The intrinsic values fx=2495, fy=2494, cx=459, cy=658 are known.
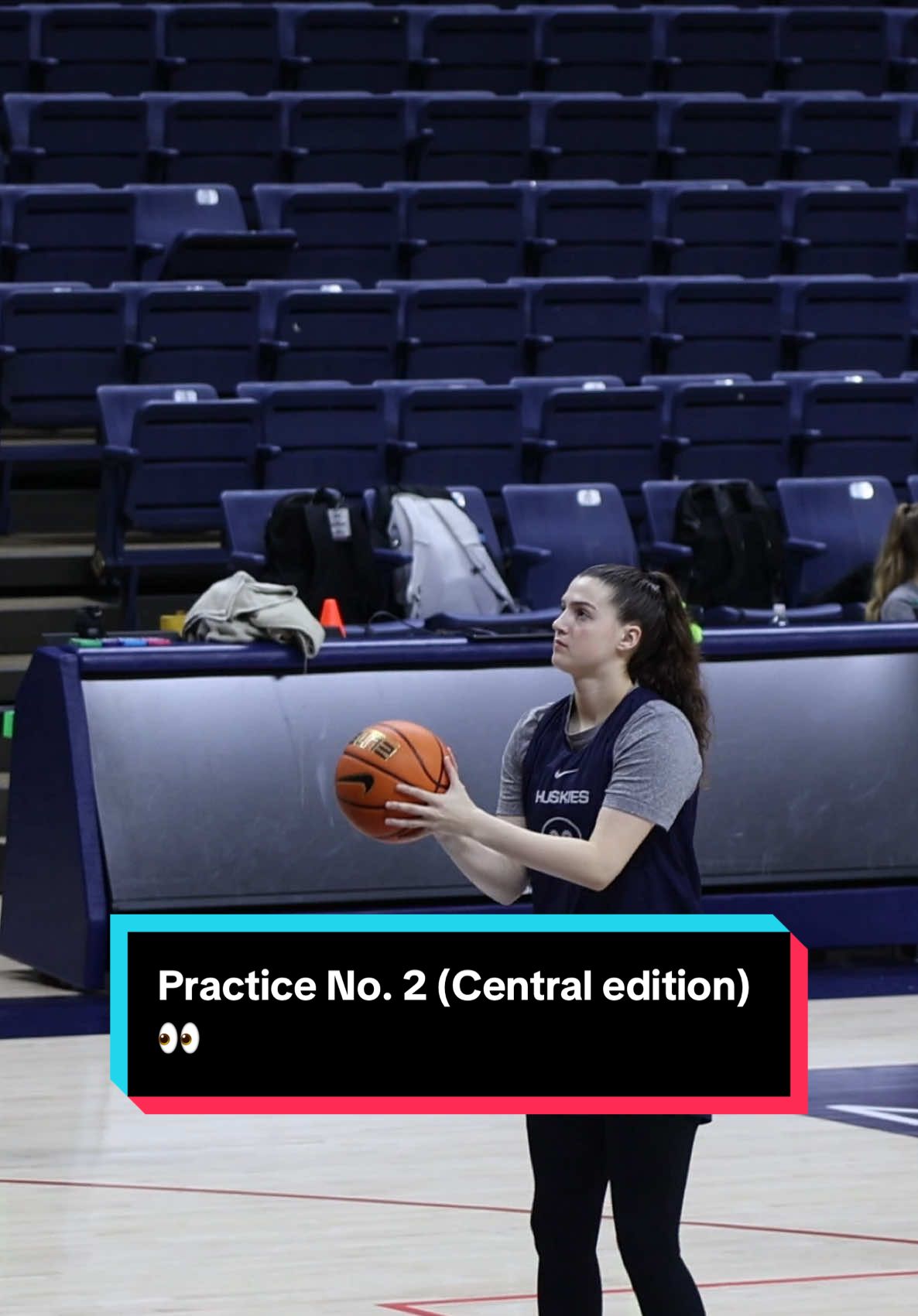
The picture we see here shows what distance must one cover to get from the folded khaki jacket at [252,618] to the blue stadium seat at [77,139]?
4484 mm

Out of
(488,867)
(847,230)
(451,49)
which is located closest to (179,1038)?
(488,867)

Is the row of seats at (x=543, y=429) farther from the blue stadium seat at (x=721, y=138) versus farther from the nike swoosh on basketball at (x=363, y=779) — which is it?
the nike swoosh on basketball at (x=363, y=779)

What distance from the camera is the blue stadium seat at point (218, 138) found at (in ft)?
35.8

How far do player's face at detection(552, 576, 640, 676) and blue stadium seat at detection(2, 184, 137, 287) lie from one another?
717cm

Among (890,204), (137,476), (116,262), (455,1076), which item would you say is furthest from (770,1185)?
(890,204)

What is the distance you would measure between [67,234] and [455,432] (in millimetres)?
1942

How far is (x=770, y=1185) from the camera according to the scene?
4922 mm

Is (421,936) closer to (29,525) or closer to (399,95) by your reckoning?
(29,525)

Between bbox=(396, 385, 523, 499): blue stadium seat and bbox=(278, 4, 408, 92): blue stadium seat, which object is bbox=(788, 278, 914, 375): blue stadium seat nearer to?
bbox=(396, 385, 523, 499): blue stadium seat

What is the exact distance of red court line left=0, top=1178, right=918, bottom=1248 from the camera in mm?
4562

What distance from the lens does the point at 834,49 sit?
1270 centimetres

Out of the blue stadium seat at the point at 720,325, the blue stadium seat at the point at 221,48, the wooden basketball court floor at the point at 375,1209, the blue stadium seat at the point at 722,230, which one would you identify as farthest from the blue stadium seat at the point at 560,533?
the blue stadium seat at the point at 221,48

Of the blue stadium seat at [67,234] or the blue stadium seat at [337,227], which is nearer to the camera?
the blue stadium seat at [67,234]

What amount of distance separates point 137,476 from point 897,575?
2.87m
